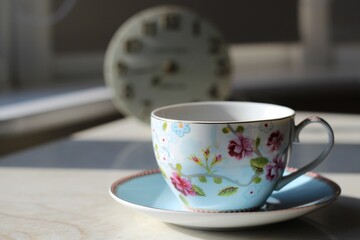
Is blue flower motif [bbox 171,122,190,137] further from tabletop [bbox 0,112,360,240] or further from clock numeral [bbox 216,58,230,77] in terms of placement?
clock numeral [bbox 216,58,230,77]

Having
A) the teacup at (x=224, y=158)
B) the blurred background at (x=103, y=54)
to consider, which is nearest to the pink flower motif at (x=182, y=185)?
the teacup at (x=224, y=158)

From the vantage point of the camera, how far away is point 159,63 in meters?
1.18

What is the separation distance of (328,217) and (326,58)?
6.73ft

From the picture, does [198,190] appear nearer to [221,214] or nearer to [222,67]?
[221,214]

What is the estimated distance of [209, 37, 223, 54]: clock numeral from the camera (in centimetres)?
120

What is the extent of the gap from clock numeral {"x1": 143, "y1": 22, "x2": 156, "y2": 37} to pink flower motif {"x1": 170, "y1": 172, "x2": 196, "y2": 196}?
63cm

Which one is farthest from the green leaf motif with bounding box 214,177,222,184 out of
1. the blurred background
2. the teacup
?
the blurred background

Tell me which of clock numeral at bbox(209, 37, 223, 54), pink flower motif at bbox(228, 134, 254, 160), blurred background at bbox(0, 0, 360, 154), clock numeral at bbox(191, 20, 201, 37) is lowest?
blurred background at bbox(0, 0, 360, 154)

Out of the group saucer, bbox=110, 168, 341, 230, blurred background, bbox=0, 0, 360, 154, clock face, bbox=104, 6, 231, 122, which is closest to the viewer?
saucer, bbox=110, 168, 341, 230

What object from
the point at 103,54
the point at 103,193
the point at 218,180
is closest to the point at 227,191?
the point at 218,180

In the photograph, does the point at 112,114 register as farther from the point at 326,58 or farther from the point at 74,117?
the point at 326,58

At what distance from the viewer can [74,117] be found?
A: 5.70 feet

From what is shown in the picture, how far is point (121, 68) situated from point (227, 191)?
0.64m

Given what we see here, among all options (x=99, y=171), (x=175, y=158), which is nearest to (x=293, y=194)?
(x=175, y=158)
